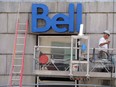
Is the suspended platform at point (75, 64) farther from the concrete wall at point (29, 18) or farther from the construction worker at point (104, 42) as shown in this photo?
the concrete wall at point (29, 18)

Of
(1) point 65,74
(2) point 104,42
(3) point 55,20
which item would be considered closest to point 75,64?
(1) point 65,74

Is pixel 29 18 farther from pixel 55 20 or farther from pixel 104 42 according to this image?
pixel 104 42

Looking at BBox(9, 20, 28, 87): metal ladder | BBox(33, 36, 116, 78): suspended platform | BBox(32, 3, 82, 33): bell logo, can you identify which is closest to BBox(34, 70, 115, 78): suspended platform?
BBox(33, 36, 116, 78): suspended platform

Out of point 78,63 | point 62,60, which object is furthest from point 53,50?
point 78,63

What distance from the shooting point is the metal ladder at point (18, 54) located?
1653cm

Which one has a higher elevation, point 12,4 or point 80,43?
point 12,4

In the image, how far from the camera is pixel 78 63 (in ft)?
49.2

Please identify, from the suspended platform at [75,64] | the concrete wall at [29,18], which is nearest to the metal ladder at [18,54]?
the concrete wall at [29,18]

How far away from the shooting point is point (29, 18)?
55.1ft

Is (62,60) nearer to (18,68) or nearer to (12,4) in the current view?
(18,68)

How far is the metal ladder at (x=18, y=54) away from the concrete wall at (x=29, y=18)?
20 centimetres

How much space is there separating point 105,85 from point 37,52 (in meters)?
2.96

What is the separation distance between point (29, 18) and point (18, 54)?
4.94 feet

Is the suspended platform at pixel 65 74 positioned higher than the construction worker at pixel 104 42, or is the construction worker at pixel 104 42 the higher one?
the construction worker at pixel 104 42
